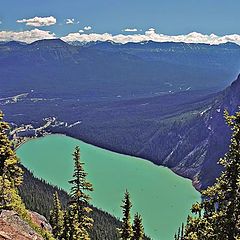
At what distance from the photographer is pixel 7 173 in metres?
41.4

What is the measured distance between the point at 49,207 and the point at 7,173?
82.5m

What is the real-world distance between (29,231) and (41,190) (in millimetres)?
122421

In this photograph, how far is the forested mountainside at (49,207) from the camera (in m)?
107

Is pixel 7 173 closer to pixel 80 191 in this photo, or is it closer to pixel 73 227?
pixel 80 191

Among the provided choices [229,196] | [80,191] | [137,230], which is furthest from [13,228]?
[229,196]

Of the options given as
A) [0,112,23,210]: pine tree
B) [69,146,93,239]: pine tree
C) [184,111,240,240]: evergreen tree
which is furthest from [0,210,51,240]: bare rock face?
[184,111,240,240]: evergreen tree

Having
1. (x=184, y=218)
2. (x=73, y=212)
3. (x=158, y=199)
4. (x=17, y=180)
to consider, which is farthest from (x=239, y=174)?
(x=158, y=199)

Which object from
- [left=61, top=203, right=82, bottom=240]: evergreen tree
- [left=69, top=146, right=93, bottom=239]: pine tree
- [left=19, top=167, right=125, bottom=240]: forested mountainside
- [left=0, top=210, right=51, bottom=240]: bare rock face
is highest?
[left=19, top=167, right=125, bottom=240]: forested mountainside

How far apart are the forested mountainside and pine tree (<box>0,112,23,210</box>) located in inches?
2413

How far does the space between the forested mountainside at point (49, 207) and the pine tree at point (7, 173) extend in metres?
61.3

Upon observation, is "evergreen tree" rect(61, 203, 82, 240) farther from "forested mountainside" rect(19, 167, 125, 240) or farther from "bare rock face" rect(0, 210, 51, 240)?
"forested mountainside" rect(19, 167, 125, 240)

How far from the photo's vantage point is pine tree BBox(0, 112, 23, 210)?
3409cm

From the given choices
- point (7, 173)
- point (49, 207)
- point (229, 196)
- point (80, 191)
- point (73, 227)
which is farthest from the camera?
point (49, 207)

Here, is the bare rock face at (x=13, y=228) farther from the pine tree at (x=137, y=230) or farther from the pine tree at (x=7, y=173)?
the pine tree at (x=137, y=230)
